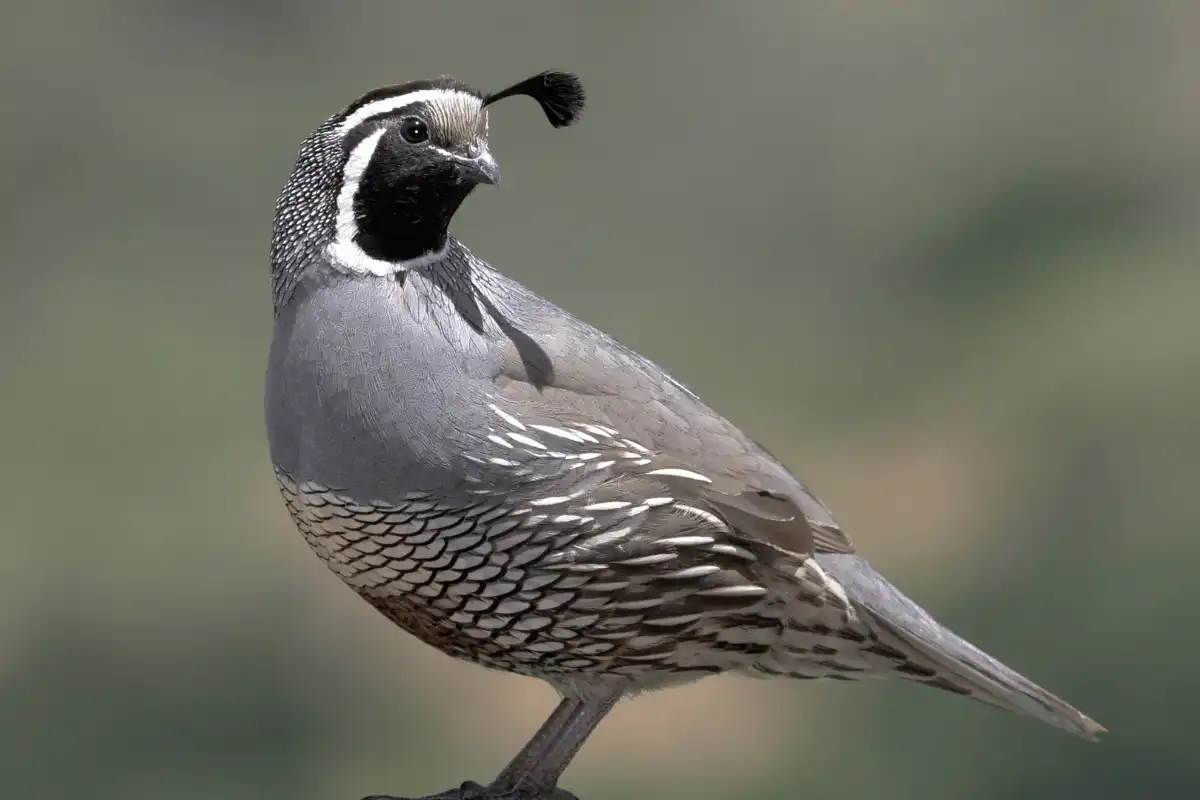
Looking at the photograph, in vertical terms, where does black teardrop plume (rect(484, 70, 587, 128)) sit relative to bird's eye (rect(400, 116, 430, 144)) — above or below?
above

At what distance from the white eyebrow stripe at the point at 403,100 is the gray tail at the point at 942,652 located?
0.95m

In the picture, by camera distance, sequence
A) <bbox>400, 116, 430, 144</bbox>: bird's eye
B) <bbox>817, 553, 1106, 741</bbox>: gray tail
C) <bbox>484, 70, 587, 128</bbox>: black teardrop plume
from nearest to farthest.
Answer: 1. <bbox>400, 116, 430, 144</bbox>: bird's eye
2. <bbox>484, 70, 587, 128</bbox>: black teardrop plume
3. <bbox>817, 553, 1106, 741</bbox>: gray tail

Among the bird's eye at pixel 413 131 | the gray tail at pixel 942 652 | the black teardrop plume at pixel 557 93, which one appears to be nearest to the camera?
the bird's eye at pixel 413 131

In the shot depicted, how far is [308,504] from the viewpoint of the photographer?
2.21 m

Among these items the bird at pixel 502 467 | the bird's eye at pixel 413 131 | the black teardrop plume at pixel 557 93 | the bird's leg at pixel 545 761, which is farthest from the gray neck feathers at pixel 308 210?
the bird's leg at pixel 545 761

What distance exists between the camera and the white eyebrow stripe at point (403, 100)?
7.07ft

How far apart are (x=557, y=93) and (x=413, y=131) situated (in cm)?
26

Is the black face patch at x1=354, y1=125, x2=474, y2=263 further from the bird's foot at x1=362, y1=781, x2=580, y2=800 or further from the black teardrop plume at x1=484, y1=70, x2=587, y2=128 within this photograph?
the bird's foot at x1=362, y1=781, x2=580, y2=800

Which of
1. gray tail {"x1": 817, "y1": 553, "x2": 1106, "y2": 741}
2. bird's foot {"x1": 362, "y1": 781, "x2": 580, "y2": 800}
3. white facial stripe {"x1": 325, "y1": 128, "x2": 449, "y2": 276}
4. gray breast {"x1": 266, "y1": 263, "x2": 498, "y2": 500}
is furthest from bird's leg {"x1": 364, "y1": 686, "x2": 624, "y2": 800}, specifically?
white facial stripe {"x1": 325, "y1": 128, "x2": 449, "y2": 276}

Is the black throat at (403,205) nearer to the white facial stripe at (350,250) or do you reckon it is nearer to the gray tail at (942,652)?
the white facial stripe at (350,250)

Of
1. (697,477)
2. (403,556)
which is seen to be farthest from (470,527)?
(697,477)

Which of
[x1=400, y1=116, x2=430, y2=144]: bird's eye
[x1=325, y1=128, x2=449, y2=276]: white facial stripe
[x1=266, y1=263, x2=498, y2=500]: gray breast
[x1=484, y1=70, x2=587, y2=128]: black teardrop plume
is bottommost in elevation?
[x1=266, y1=263, x2=498, y2=500]: gray breast

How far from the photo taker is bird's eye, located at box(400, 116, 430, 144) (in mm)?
2148

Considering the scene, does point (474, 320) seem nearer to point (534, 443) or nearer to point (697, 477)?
point (534, 443)
